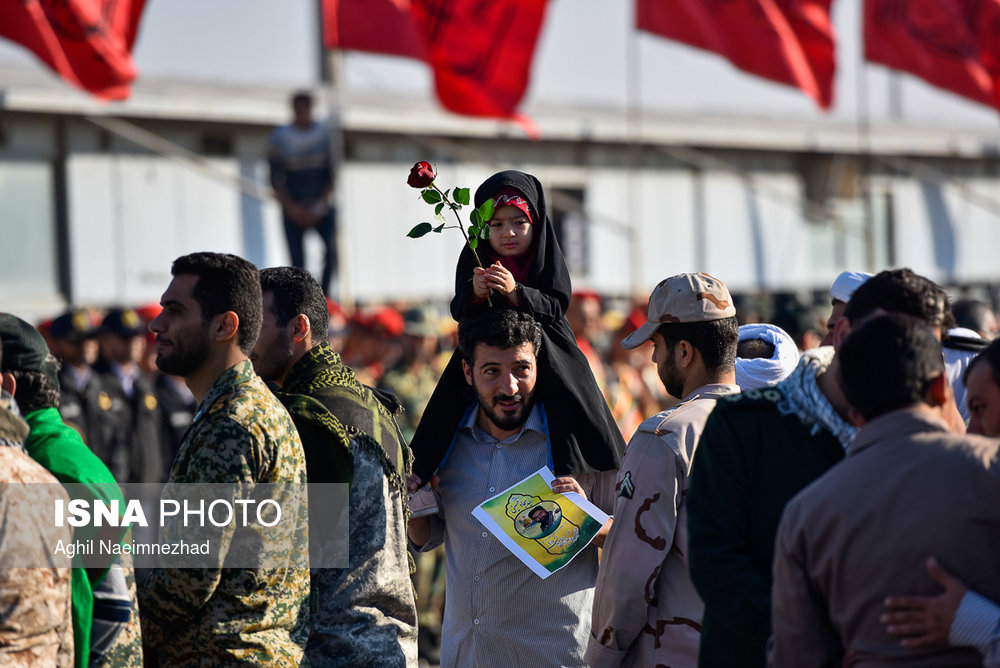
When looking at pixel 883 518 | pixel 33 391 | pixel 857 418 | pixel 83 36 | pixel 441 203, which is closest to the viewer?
pixel 883 518

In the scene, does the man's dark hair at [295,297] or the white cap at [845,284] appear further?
A: the white cap at [845,284]

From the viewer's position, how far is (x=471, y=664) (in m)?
4.26

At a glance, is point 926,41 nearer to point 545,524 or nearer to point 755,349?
point 755,349

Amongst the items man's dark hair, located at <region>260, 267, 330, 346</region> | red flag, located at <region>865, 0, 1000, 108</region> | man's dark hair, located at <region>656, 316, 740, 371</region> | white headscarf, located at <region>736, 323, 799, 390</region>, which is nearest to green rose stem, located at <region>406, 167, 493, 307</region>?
man's dark hair, located at <region>260, 267, 330, 346</region>

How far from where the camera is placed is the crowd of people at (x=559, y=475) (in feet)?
8.73

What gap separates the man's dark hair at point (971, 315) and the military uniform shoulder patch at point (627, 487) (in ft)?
10.9

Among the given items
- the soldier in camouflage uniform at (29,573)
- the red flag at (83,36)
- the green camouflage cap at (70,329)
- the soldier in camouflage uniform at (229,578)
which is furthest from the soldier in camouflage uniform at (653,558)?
the red flag at (83,36)

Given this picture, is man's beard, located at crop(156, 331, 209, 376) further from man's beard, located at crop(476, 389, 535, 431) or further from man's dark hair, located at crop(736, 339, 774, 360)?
man's dark hair, located at crop(736, 339, 774, 360)

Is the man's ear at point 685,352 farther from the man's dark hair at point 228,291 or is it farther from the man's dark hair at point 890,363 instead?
the man's dark hair at point 228,291

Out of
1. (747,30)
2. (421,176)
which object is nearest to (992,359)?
(421,176)

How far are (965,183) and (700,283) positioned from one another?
21298mm

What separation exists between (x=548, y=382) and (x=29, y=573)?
1.93 metres

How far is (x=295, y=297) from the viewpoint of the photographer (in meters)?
4.39

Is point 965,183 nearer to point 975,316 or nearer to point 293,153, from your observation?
point 293,153
